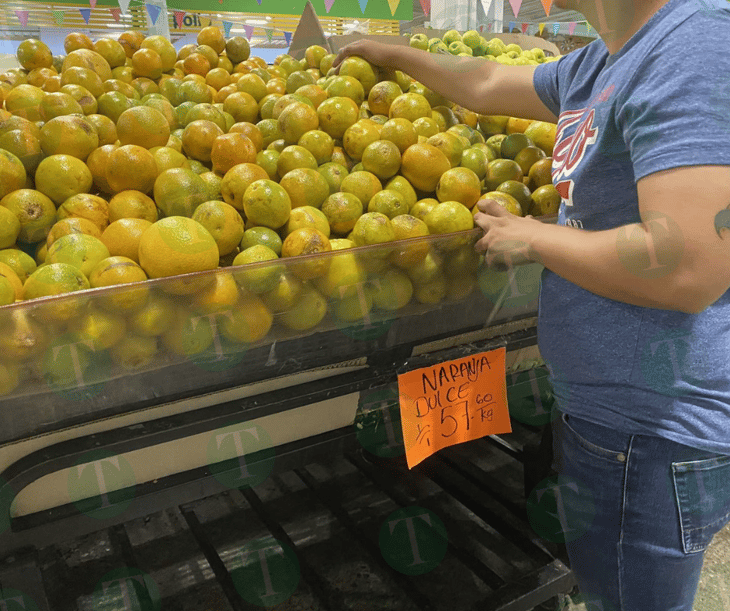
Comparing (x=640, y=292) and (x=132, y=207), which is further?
(x=132, y=207)

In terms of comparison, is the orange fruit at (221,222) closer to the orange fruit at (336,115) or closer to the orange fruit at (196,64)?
the orange fruit at (336,115)

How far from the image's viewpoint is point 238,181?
109 cm

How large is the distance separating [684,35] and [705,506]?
0.72 m

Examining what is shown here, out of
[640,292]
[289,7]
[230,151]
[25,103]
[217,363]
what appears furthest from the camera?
[289,7]

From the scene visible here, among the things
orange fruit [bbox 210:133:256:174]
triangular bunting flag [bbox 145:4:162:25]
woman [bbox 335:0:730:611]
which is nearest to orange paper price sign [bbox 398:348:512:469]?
woman [bbox 335:0:730:611]

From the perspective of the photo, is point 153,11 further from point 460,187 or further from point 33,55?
point 460,187

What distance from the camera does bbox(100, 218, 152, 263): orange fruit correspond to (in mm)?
927

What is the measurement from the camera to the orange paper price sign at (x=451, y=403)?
3.65 ft

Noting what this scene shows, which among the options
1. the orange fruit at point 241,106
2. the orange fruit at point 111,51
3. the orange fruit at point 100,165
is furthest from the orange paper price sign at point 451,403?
the orange fruit at point 111,51

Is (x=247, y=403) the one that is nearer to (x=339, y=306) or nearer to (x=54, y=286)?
(x=339, y=306)

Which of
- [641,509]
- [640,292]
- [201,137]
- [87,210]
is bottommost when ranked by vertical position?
[641,509]

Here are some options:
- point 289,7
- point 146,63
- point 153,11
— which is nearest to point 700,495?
point 146,63

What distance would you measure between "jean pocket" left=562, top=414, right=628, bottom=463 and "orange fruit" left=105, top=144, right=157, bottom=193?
0.90 meters

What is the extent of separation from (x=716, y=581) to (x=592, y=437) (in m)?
1.20
